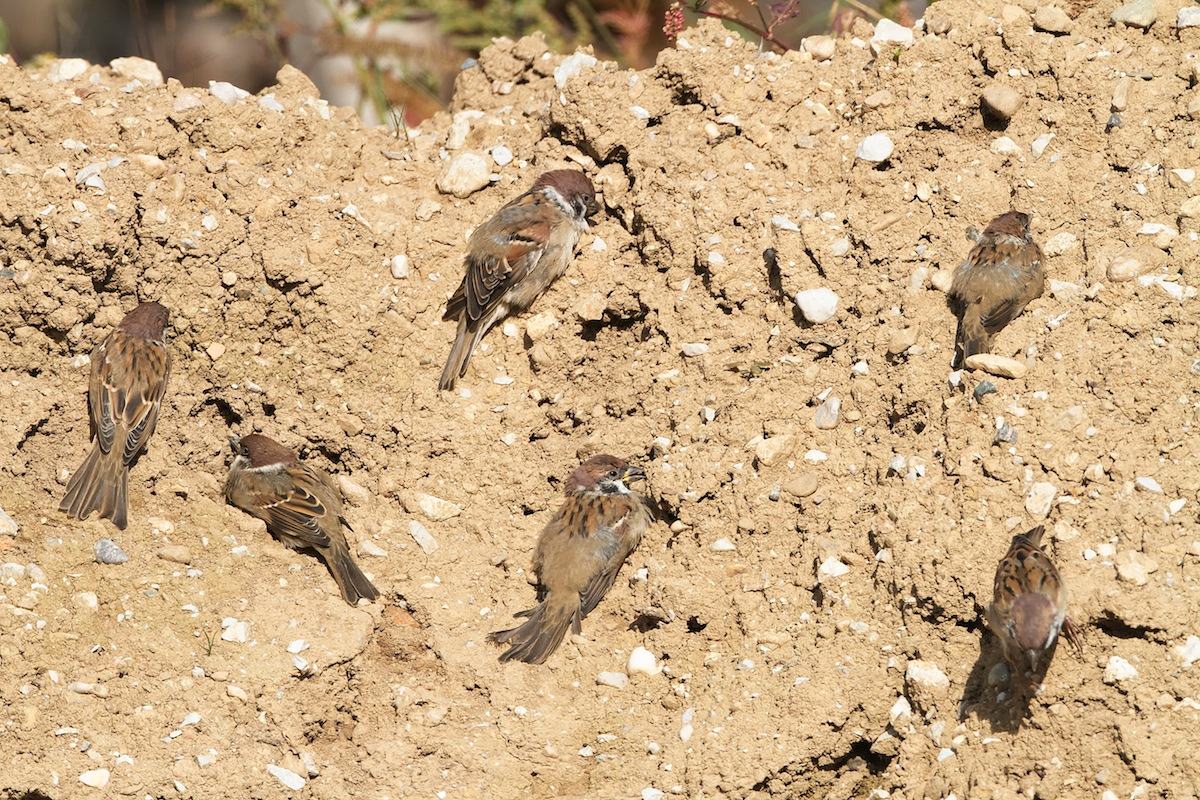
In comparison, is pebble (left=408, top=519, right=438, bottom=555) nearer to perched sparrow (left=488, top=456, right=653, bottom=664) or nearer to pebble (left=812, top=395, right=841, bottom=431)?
perched sparrow (left=488, top=456, right=653, bottom=664)

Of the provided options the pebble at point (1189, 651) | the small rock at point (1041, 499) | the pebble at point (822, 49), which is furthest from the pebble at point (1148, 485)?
the pebble at point (822, 49)

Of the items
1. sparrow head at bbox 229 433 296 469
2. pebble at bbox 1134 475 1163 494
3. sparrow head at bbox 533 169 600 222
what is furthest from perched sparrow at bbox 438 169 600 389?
pebble at bbox 1134 475 1163 494

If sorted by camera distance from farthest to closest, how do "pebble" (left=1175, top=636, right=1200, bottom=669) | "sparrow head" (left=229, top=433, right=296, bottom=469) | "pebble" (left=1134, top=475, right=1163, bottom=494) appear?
"sparrow head" (left=229, top=433, right=296, bottom=469) < "pebble" (left=1134, top=475, right=1163, bottom=494) < "pebble" (left=1175, top=636, right=1200, bottom=669)

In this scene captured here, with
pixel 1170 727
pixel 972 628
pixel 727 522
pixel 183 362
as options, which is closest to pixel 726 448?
pixel 727 522

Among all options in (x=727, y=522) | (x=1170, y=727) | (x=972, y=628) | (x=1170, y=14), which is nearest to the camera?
(x=1170, y=727)

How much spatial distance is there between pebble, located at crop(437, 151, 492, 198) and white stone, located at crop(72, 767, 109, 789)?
2.95m

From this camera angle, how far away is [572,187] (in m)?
6.05

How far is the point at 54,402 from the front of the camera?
580 centimetres

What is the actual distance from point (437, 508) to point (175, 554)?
1086mm

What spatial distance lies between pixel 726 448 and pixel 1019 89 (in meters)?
2.02

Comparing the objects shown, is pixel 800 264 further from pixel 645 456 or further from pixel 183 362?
Answer: pixel 183 362

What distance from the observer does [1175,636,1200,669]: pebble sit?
440 cm

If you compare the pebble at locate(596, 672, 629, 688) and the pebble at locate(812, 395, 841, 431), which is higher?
the pebble at locate(812, 395, 841, 431)

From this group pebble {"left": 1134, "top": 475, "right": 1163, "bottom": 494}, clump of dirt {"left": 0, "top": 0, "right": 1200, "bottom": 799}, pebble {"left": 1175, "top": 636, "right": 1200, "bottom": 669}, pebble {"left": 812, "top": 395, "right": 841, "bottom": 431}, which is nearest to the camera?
pebble {"left": 1175, "top": 636, "right": 1200, "bottom": 669}
